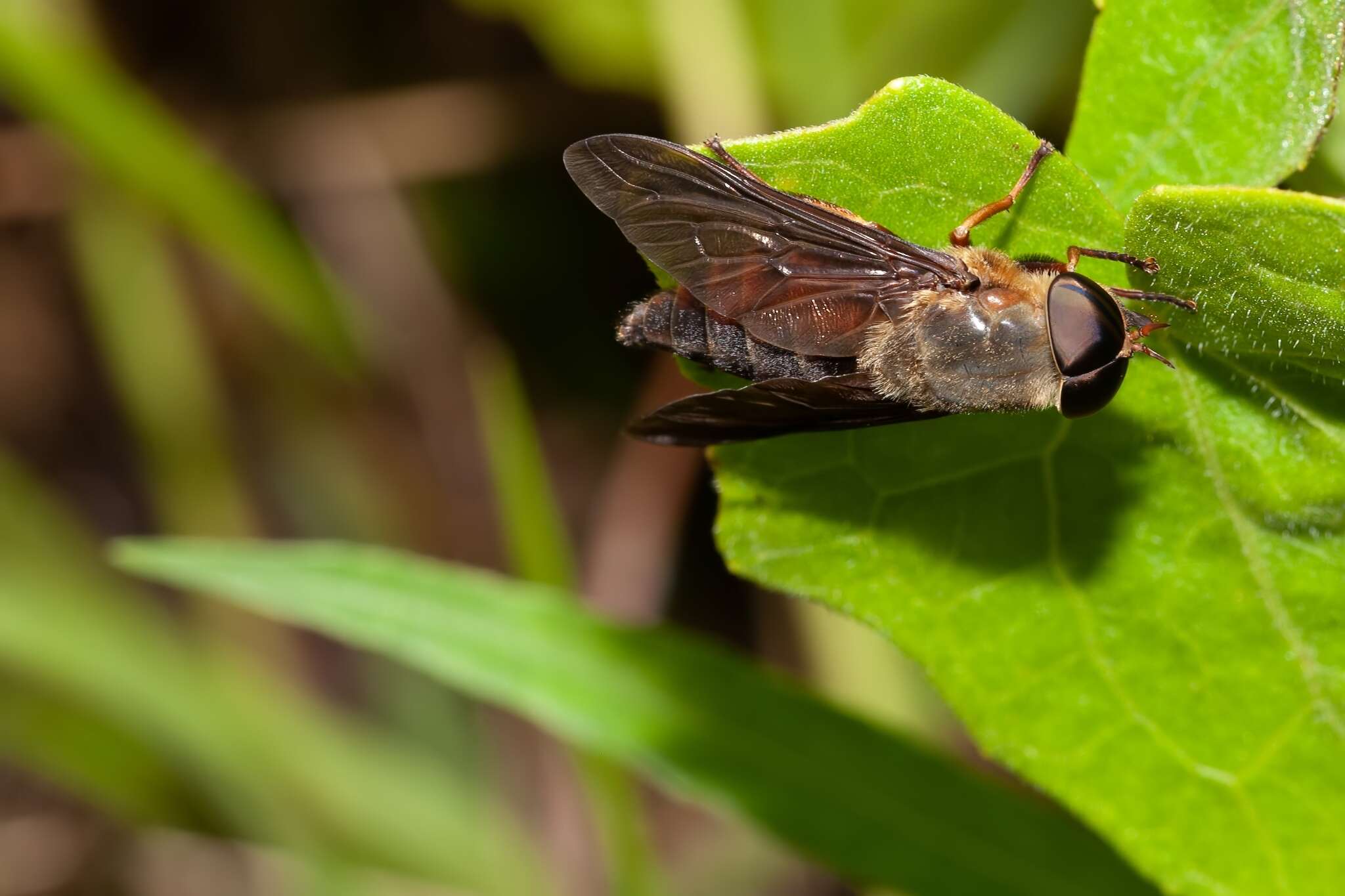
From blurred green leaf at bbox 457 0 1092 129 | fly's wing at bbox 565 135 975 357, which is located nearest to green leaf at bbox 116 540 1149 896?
fly's wing at bbox 565 135 975 357

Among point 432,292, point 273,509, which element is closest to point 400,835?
point 273,509

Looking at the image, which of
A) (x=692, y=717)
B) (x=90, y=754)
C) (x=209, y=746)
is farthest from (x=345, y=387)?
(x=692, y=717)

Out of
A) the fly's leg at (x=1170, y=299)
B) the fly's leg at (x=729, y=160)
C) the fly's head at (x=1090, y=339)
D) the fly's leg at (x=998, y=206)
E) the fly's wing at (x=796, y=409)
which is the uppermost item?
the fly's leg at (x=729, y=160)

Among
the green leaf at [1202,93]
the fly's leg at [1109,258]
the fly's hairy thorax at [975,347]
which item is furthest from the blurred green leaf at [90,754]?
the green leaf at [1202,93]

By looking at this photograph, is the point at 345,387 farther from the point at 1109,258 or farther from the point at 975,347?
the point at 1109,258

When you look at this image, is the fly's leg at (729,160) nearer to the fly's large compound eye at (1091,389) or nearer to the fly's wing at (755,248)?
the fly's wing at (755,248)

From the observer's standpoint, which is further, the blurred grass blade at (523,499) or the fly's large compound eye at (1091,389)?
the blurred grass blade at (523,499)

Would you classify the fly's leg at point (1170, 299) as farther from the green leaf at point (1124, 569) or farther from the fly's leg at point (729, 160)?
the fly's leg at point (729, 160)

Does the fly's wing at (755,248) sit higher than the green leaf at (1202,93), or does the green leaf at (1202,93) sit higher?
the green leaf at (1202,93)

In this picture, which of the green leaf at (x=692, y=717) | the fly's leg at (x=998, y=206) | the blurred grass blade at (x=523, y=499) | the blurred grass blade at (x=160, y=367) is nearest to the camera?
the fly's leg at (x=998, y=206)

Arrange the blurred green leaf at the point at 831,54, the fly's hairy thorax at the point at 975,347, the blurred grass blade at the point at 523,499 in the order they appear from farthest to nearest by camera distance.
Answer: the blurred green leaf at the point at 831,54 < the blurred grass blade at the point at 523,499 < the fly's hairy thorax at the point at 975,347
